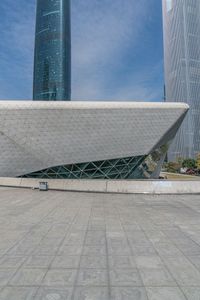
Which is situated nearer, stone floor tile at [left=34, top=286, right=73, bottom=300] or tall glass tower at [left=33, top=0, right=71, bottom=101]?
stone floor tile at [left=34, top=286, right=73, bottom=300]

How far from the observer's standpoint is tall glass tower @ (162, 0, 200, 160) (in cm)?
12575

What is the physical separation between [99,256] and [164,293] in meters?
2.19

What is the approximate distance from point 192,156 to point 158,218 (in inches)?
4651

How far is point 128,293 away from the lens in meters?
4.75

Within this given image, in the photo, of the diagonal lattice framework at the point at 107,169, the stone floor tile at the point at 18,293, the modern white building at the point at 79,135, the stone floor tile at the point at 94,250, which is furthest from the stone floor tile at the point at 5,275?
the diagonal lattice framework at the point at 107,169

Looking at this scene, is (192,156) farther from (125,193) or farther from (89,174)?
(125,193)

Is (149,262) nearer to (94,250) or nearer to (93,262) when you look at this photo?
(93,262)

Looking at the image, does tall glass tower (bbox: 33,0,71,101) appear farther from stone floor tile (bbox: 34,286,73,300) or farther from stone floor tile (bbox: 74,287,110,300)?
stone floor tile (bbox: 74,287,110,300)

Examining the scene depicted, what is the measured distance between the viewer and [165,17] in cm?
14162

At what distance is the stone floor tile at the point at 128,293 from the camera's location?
459cm

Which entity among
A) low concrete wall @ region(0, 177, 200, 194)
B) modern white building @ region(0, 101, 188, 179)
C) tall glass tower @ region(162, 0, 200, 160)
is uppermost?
tall glass tower @ region(162, 0, 200, 160)

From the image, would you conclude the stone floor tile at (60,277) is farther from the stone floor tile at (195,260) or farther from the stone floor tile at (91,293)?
the stone floor tile at (195,260)

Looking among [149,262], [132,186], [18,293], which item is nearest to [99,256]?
[149,262]

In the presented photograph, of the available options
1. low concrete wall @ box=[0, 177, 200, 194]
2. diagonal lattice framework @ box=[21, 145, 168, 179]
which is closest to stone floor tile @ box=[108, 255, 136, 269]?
low concrete wall @ box=[0, 177, 200, 194]
